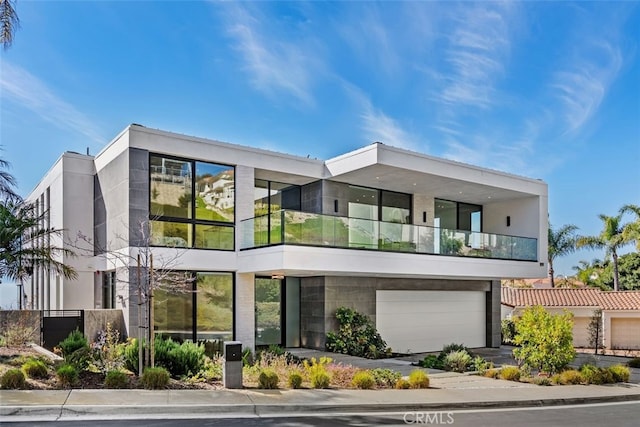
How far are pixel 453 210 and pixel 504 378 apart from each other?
10672 millimetres

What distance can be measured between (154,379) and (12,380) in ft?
8.70

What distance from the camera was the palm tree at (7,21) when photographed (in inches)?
Answer: 523

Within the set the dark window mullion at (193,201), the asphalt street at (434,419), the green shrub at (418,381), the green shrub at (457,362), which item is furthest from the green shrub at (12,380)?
the green shrub at (457,362)

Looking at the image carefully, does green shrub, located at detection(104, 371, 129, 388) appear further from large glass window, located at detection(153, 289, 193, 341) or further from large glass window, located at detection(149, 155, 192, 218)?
large glass window, located at detection(149, 155, 192, 218)

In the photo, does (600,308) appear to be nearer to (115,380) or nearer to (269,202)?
(269,202)

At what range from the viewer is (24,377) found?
11141 mm

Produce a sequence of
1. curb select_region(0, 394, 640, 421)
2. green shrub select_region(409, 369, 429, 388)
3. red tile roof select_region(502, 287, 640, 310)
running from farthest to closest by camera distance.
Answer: red tile roof select_region(502, 287, 640, 310), green shrub select_region(409, 369, 429, 388), curb select_region(0, 394, 640, 421)

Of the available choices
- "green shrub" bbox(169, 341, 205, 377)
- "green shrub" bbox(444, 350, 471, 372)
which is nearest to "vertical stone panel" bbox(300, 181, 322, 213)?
"green shrub" bbox(444, 350, 471, 372)

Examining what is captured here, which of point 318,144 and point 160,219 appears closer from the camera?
point 160,219

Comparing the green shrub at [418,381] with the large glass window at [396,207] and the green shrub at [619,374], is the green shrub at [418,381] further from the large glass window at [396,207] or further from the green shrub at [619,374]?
the large glass window at [396,207]

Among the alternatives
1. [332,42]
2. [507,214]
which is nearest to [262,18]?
[332,42]

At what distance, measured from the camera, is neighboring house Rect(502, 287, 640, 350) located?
3141 centimetres

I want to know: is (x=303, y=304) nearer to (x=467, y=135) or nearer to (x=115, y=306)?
(x=115, y=306)

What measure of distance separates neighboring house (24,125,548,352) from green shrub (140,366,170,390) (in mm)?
3715
